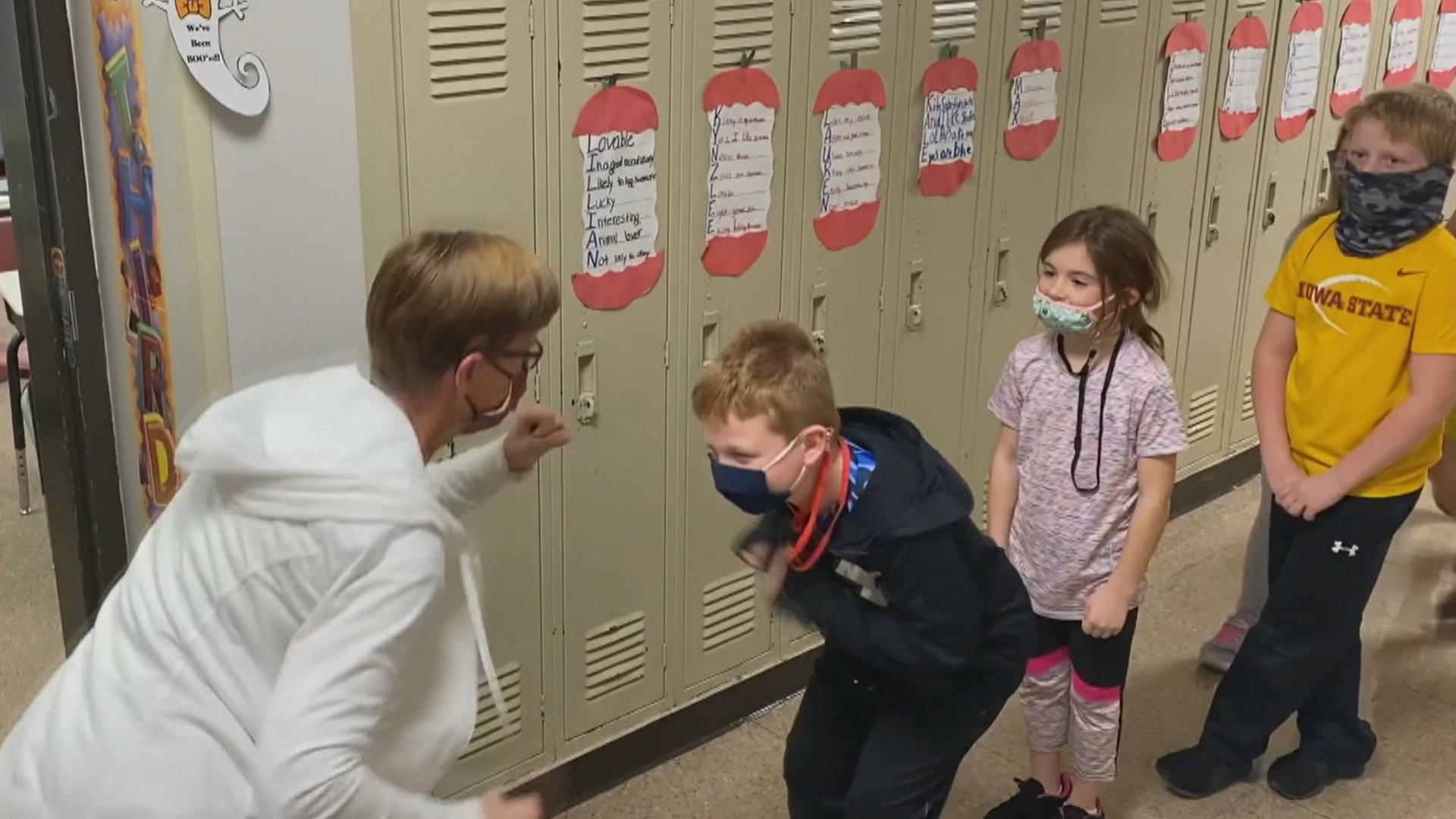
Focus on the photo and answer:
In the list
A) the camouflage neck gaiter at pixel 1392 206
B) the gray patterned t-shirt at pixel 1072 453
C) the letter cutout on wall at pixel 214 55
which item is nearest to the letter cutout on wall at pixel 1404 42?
the camouflage neck gaiter at pixel 1392 206

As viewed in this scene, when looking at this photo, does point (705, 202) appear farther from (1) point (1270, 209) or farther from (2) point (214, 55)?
(1) point (1270, 209)

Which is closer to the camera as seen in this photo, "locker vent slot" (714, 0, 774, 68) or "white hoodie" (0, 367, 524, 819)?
"white hoodie" (0, 367, 524, 819)

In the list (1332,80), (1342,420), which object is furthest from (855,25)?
(1332,80)

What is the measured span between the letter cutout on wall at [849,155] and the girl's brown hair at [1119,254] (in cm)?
58

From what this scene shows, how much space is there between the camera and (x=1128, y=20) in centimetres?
337

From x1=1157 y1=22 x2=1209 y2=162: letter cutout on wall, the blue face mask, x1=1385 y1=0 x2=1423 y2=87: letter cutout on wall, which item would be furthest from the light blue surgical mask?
x1=1385 y1=0 x2=1423 y2=87: letter cutout on wall

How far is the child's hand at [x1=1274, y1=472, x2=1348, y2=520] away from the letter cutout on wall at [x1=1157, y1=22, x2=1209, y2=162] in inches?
50.2

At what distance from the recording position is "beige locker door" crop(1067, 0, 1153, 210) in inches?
130

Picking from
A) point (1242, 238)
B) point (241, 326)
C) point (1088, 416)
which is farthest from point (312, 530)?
point (1242, 238)

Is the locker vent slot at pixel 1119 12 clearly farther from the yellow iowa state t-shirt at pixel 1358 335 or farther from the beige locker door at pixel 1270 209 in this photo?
the yellow iowa state t-shirt at pixel 1358 335

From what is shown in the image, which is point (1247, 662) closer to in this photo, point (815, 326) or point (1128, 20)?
point (815, 326)

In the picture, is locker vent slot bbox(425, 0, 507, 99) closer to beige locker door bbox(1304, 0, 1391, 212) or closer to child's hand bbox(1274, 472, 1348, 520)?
child's hand bbox(1274, 472, 1348, 520)

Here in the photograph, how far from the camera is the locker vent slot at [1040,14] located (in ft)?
10.1

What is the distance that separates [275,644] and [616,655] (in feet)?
4.45
